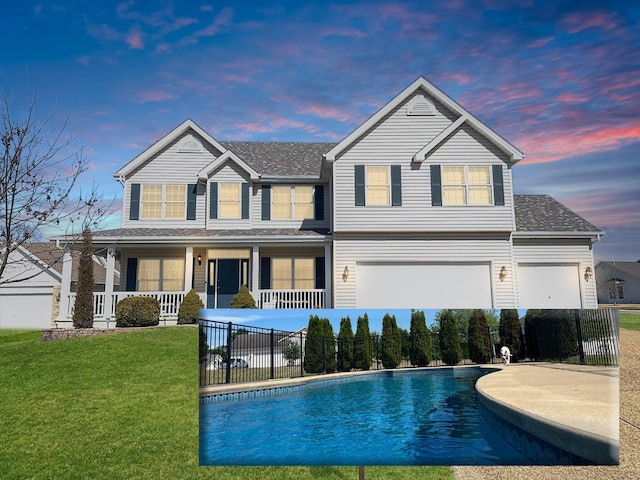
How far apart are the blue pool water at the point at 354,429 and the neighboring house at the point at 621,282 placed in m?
59.1

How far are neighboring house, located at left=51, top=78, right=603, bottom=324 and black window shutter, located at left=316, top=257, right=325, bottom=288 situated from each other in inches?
1.8

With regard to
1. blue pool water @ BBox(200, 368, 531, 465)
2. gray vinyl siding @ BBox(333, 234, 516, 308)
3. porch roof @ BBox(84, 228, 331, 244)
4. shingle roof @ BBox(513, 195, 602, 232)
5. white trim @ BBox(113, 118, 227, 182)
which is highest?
white trim @ BBox(113, 118, 227, 182)

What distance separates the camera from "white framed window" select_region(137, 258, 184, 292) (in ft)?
74.5

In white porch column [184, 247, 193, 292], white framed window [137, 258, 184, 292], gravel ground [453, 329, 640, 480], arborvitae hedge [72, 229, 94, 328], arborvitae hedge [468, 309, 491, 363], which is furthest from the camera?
white framed window [137, 258, 184, 292]

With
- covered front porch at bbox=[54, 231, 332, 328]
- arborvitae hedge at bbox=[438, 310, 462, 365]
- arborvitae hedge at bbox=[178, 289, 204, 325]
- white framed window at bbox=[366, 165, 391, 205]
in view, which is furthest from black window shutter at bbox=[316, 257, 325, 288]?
arborvitae hedge at bbox=[438, 310, 462, 365]

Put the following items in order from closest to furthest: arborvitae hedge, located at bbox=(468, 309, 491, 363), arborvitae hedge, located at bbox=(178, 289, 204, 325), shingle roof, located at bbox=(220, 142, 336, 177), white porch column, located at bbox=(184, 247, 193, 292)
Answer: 1. arborvitae hedge, located at bbox=(468, 309, 491, 363)
2. arborvitae hedge, located at bbox=(178, 289, 204, 325)
3. white porch column, located at bbox=(184, 247, 193, 292)
4. shingle roof, located at bbox=(220, 142, 336, 177)

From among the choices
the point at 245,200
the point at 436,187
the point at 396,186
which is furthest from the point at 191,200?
the point at 436,187

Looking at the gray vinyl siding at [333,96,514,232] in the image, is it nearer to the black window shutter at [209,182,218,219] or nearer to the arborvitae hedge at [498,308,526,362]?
the black window shutter at [209,182,218,219]

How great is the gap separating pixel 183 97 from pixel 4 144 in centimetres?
818

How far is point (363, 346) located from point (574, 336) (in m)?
3.24

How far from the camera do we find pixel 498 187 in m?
21.2

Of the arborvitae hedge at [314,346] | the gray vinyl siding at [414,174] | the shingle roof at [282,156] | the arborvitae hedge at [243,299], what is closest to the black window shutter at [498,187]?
the gray vinyl siding at [414,174]

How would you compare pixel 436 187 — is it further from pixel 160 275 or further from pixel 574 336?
pixel 574 336

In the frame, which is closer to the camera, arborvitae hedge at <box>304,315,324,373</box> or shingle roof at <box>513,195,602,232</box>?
arborvitae hedge at <box>304,315,324,373</box>
